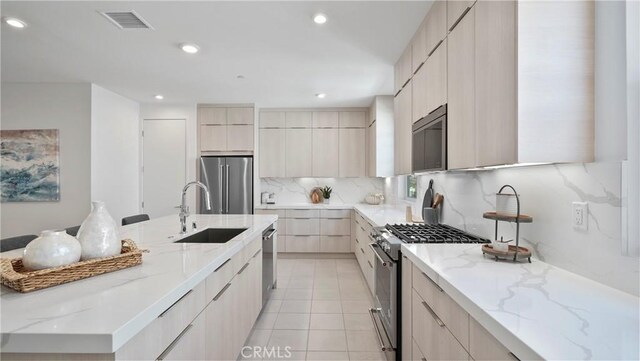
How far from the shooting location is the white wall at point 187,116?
5.24m

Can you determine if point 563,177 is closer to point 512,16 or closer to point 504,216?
point 504,216

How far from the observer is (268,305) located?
317 cm

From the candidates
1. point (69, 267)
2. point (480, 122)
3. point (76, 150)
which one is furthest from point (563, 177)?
point (76, 150)

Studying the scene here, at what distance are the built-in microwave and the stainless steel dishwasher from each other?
5.14 ft

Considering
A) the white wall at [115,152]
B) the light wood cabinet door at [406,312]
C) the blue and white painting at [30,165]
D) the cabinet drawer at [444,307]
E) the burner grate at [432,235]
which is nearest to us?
the cabinet drawer at [444,307]

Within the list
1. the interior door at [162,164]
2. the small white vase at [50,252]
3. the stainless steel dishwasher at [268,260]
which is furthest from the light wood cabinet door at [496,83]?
the interior door at [162,164]

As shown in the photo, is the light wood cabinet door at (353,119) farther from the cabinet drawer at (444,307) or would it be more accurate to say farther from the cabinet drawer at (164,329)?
the cabinet drawer at (164,329)

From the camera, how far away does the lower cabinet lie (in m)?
1.00

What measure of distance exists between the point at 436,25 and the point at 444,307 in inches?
75.4

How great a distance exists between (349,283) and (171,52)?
336cm

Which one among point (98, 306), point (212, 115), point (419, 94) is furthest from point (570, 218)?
point (212, 115)

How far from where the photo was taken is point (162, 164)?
525cm

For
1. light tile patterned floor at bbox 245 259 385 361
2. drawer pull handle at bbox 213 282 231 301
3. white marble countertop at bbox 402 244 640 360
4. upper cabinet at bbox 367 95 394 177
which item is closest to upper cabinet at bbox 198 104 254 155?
upper cabinet at bbox 367 95 394 177

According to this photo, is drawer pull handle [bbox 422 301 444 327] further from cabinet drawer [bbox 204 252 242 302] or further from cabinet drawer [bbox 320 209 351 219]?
cabinet drawer [bbox 320 209 351 219]
